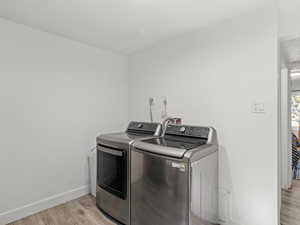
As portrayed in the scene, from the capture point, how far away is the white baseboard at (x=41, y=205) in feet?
6.20

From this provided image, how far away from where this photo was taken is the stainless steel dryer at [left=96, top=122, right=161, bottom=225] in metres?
1.83

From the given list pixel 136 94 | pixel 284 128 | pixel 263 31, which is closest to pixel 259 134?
pixel 263 31

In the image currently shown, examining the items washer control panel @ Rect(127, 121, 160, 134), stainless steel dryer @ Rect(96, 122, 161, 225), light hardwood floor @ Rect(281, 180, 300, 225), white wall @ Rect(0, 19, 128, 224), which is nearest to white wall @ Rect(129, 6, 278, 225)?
washer control panel @ Rect(127, 121, 160, 134)

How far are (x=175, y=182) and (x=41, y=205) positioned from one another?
180 centimetres

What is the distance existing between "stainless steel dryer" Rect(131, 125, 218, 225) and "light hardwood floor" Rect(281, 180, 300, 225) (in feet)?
2.92

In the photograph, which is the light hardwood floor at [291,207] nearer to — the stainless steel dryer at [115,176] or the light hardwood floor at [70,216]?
the stainless steel dryer at [115,176]

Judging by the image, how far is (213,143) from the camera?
1834mm

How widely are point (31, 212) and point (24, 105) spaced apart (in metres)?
1.28

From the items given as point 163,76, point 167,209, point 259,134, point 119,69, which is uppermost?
point 119,69

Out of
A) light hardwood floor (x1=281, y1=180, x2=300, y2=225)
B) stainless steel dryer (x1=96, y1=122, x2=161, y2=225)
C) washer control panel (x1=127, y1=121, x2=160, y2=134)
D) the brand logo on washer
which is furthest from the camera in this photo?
washer control panel (x1=127, y1=121, x2=160, y2=134)

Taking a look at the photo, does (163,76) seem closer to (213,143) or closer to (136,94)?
(136,94)

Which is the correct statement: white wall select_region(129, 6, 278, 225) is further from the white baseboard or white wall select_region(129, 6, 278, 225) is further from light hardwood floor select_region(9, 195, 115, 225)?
the white baseboard

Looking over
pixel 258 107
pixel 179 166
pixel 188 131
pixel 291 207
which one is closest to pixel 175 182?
pixel 179 166

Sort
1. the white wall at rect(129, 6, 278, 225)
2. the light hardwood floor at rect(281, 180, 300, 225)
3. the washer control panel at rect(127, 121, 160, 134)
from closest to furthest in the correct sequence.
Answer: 1. the white wall at rect(129, 6, 278, 225)
2. the light hardwood floor at rect(281, 180, 300, 225)
3. the washer control panel at rect(127, 121, 160, 134)
